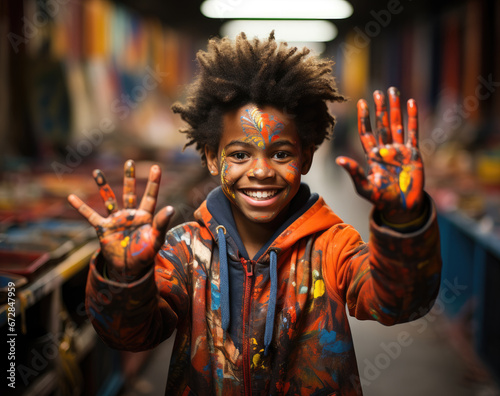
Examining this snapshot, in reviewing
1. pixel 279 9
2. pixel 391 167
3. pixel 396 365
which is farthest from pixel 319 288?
pixel 279 9

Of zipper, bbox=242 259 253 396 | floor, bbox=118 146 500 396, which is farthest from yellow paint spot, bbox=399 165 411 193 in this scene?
floor, bbox=118 146 500 396

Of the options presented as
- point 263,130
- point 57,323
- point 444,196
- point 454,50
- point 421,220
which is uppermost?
point 454,50

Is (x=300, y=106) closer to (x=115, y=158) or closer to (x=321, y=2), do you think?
(x=321, y=2)

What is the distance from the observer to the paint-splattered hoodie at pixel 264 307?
106 centimetres

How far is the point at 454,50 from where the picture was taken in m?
6.05

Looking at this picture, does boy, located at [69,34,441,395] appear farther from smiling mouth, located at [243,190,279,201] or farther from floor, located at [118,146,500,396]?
floor, located at [118,146,500,396]

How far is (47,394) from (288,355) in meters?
1.22

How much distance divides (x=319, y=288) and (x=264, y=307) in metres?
0.13

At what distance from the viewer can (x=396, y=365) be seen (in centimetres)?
281

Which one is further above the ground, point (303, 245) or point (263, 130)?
point (263, 130)

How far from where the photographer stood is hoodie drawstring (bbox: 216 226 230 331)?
1.07 meters

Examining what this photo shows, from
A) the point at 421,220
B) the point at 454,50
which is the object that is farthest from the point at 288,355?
the point at 454,50

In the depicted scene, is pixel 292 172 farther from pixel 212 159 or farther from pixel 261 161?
pixel 212 159

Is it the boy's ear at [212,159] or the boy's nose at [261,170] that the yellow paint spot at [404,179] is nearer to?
the boy's nose at [261,170]
